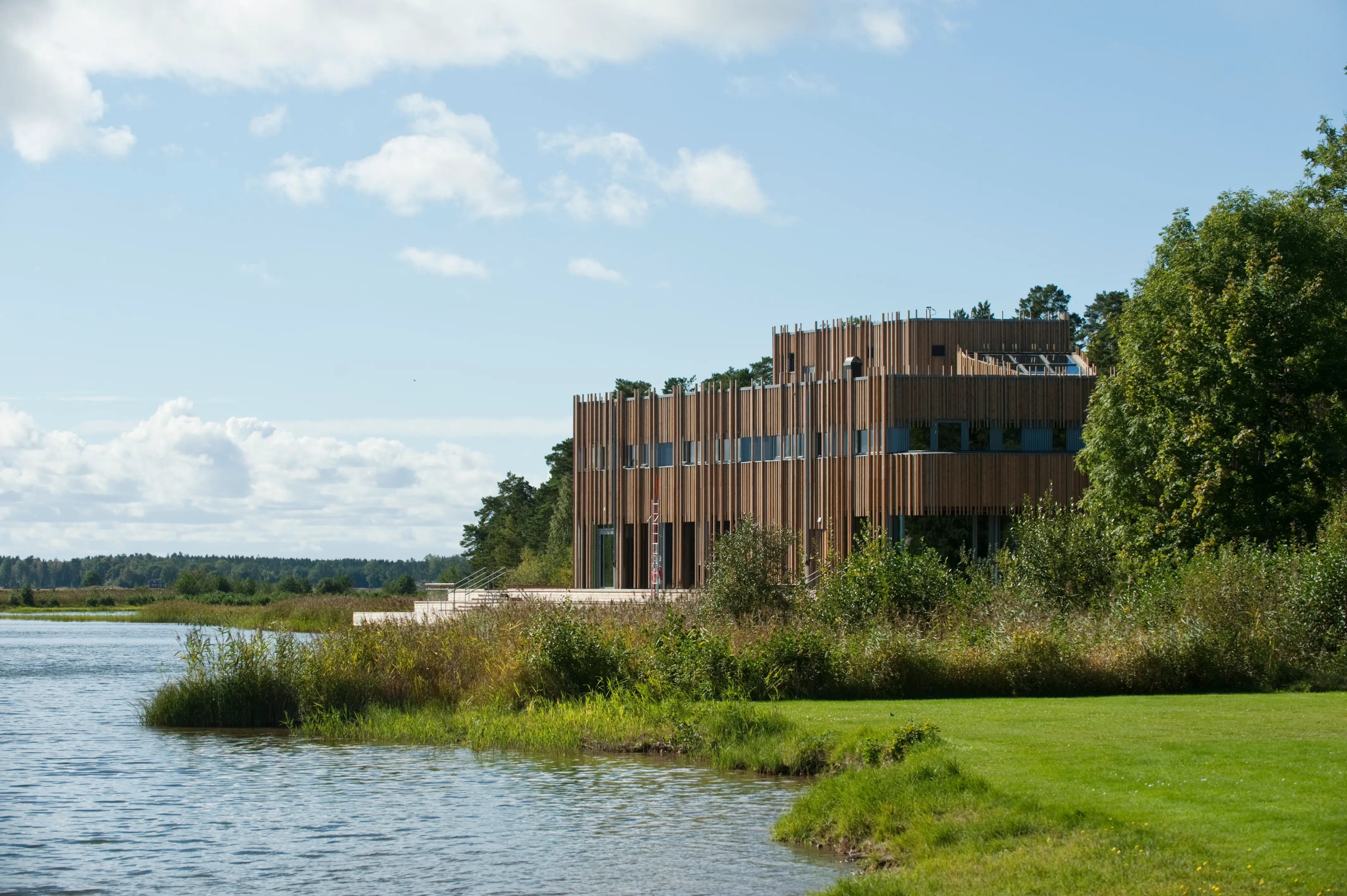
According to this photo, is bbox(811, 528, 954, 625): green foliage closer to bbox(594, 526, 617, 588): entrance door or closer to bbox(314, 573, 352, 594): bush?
bbox(594, 526, 617, 588): entrance door

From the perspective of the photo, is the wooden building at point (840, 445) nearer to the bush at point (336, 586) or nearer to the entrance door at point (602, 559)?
the entrance door at point (602, 559)

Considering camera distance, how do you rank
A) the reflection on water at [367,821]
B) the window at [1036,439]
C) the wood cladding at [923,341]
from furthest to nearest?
the wood cladding at [923,341], the window at [1036,439], the reflection on water at [367,821]

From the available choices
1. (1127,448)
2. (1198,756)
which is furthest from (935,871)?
(1127,448)

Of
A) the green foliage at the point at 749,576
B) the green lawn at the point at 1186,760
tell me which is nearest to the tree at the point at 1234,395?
the green foliage at the point at 749,576

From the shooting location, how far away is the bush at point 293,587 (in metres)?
103

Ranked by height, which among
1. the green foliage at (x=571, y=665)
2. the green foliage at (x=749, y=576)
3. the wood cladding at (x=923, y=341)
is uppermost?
the wood cladding at (x=923, y=341)

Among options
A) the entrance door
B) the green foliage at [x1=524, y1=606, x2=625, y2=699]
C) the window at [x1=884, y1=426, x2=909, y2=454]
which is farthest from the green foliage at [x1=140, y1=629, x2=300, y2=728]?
the entrance door

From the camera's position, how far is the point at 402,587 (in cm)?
10238

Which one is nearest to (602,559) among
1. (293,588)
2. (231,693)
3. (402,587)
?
(231,693)

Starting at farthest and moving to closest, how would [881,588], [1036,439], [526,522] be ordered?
[526,522], [1036,439], [881,588]

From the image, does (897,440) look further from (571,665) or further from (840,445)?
(571,665)

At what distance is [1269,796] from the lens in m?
13.3

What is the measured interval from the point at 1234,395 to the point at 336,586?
8204cm

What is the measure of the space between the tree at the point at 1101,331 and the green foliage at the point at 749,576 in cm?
3144
